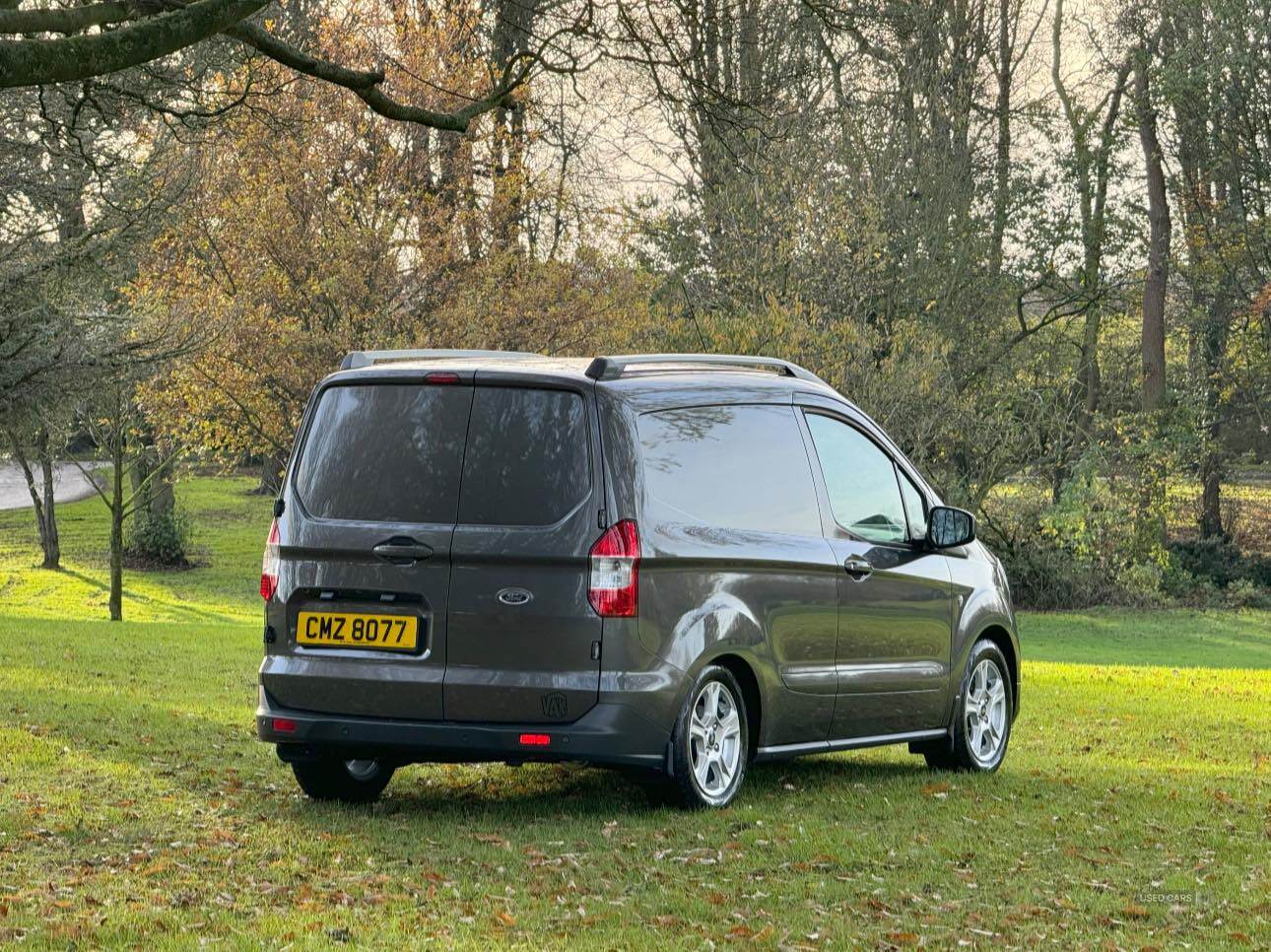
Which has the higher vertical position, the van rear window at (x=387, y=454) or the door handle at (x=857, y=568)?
the van rear window at (x=387, y=454)

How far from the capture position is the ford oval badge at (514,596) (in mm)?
7395

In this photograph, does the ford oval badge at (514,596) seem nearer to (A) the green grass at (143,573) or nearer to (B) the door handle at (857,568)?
(B) the door handle at (857,568)

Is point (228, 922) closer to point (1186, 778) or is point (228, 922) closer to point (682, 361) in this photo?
point (682, 361)

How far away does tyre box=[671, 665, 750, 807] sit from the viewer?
25.3 feet

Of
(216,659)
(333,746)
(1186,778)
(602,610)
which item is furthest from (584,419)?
(216,659)

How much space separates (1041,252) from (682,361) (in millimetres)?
28240

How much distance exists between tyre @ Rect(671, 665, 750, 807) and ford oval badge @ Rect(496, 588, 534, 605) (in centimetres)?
87

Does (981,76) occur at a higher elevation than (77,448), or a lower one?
higher

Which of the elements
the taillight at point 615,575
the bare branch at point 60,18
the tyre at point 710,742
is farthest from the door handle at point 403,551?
the bare branch at point 60,18

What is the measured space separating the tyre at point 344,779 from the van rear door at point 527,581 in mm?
→ 1065

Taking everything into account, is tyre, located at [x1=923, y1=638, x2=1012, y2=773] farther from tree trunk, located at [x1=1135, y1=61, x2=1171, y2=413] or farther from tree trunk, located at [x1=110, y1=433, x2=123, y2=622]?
tree trunk, located at [x1=1135, y1=61, x2=1171, y2=413]

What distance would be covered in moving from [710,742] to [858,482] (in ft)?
6.05

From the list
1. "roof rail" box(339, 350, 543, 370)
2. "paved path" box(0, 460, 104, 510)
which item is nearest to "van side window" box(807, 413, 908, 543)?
"roof rail" box(339, 350, 543, 370)

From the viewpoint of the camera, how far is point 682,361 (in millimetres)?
8484
